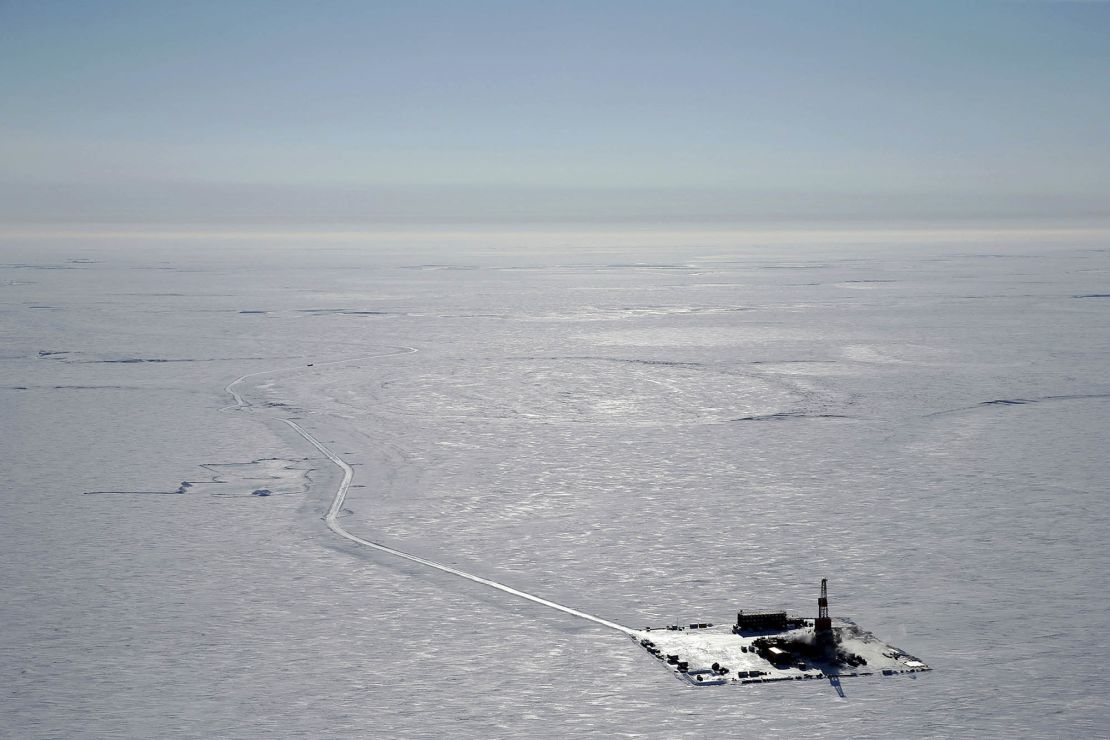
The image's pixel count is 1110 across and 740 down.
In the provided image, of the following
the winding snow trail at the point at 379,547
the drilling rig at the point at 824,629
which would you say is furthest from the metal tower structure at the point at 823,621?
the winding snow trail at the point at 379,547

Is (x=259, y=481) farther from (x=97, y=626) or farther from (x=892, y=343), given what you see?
(x=892, y=343)

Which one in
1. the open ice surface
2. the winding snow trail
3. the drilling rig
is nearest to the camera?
the open ice surface

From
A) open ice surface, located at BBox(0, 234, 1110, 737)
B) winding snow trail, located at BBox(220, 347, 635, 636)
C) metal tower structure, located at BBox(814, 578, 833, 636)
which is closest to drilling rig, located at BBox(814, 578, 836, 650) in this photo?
metal tower structure, located at BBox(814, 578, 833, 636)

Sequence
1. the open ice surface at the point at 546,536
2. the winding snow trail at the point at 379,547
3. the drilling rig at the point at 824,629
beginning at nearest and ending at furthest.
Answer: the open ice surface at the point at 546,536, the drilling rig at the point at 824,629, the winding snow trail at the point at 379,547

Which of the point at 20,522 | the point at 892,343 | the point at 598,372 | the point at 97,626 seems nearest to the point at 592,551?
the point at 97,626

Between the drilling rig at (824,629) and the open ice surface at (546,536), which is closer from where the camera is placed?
the open ice surface at (546,536)

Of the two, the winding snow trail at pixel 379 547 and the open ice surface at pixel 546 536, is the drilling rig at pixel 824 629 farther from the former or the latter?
the winding snow trail at pixel 379 547

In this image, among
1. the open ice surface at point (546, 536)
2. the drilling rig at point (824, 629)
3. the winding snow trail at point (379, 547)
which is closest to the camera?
the open ice surface at point (546, 536)

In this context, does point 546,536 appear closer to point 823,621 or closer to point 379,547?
point 379,547

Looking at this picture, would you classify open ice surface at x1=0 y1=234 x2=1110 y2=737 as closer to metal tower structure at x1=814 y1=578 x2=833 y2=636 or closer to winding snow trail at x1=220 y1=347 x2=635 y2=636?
winding snow trail at x1=220 y1=347 x2=635 y2=636
